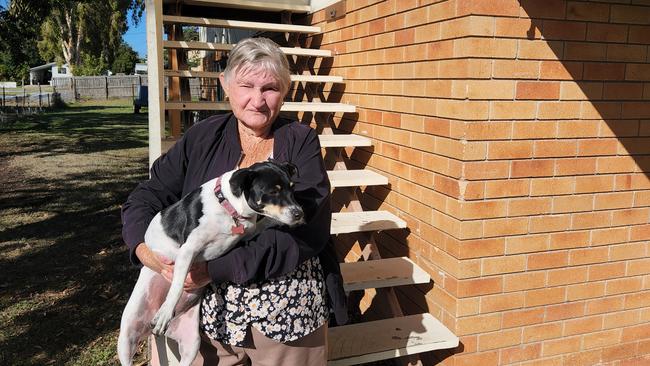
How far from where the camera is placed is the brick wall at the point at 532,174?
274cm

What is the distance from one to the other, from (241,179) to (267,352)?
0.74 m

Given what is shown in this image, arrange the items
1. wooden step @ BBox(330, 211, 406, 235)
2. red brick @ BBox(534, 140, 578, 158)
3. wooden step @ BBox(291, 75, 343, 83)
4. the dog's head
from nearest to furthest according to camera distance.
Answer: the dog's head → red brick @ BBox(534, 140, 578, 158) → wooden step @ BBox(330, 211, 406, 235) → wooden step @ BBox(291, 75, 343, 83)

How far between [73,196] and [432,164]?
6.71 meters

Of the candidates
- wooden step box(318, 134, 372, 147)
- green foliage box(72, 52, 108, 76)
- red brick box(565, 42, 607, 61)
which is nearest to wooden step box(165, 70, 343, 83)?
wooden step box(318, 134, 372, 147)

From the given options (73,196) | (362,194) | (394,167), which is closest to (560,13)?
(394,167)

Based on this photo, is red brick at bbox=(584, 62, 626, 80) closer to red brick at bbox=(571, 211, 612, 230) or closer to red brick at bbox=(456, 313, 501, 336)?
red brick at bbox=(571, 211, 612, 230)

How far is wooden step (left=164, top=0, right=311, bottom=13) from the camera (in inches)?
198

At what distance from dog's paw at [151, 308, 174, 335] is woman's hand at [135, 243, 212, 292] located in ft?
0.39

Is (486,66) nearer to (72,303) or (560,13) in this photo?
(560,13)

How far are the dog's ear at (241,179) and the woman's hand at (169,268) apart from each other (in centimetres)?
36

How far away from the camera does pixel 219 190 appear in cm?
194

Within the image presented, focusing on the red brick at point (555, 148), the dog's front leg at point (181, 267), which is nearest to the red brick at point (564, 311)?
the red brick at point (555, 148)

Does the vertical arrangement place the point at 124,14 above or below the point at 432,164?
above

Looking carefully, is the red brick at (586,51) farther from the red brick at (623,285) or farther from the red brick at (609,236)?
the red brick at (623,285)
